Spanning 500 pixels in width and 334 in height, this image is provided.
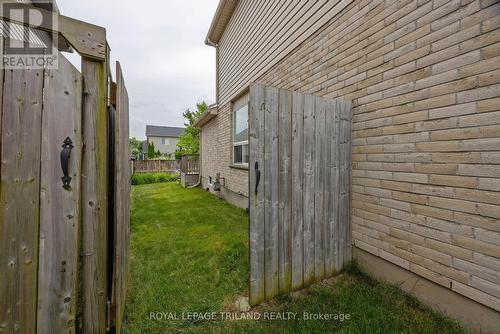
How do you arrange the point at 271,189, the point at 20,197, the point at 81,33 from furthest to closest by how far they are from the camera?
the point at 271,189 → the point at 81,33 → the point at 20,197

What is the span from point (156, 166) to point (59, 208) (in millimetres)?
20144

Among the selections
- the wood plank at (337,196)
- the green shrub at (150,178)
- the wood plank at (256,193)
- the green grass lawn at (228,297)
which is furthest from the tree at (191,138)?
the wood plank at (256,193)

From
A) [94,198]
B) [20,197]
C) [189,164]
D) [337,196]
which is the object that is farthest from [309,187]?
[189,164]

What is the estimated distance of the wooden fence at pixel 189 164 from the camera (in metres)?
13.1

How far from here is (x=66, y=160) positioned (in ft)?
4.58

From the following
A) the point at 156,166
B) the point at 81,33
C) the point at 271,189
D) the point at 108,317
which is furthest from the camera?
the point at 156,166

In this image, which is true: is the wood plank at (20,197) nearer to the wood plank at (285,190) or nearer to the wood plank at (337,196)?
the wood plank at (285,190)

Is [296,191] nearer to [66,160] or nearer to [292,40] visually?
[66,160]

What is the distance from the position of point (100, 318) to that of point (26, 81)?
65.0 inches

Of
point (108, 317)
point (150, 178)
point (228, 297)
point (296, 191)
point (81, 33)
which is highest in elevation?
point (81, 33)

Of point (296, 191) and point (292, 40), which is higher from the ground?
point (292, 40)

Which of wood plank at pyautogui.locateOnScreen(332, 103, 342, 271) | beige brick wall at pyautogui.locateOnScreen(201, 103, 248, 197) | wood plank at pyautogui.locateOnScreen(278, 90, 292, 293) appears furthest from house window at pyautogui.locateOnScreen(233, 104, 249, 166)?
wood plank at pyautogui.locateOnScreen(278, 90, 292, 293)

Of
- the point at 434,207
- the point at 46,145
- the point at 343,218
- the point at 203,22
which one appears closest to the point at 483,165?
the point at 434,207

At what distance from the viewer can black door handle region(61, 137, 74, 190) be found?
1.39m
